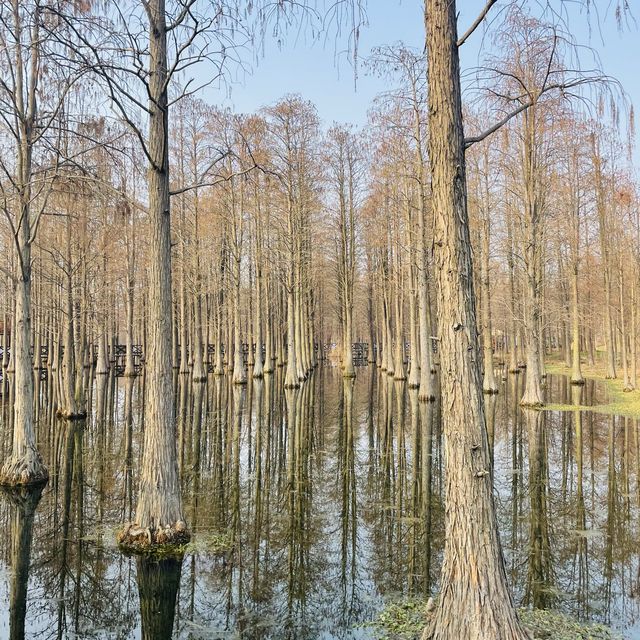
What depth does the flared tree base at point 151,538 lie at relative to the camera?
6348 mm

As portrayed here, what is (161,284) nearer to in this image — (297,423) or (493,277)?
(297,423)

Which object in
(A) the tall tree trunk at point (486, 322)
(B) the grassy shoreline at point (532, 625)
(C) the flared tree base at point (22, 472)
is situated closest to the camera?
(B) the grassy shoreline at point (532, 625)

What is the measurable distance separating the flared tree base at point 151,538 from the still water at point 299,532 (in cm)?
16

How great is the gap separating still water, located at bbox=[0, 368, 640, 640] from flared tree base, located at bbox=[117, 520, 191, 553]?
16 centimetres

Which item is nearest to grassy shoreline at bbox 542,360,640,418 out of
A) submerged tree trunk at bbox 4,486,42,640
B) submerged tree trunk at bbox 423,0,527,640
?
submerged tree trunk at bbox 423,0,527,640

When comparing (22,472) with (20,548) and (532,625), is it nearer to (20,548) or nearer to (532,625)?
(20,548)

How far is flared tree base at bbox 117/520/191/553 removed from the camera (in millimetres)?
6348

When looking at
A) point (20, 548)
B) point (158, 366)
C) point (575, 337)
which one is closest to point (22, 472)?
point (20, 548)

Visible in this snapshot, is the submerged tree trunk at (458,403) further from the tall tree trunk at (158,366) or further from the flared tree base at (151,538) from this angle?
the tall tree trunk at (158,366)

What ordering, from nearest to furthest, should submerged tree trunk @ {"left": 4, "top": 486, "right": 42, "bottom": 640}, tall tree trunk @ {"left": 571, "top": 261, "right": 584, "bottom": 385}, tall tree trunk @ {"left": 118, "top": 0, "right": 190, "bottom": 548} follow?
submerged tree trunk @ {"left": 4, "top": 486, "right": 42, "bottom": 640} < tall tree trunk @ {"left": 118, "top": 0, "right": 190, "bottom": 548} < tall tree trunk @ {"left": 571, "top": 261, "right": 584, "bottom": 385}

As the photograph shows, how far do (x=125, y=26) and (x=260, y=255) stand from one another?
74.1 feet

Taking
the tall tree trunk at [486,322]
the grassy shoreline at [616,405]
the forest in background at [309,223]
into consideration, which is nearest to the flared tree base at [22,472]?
the forest in background at [309,223]

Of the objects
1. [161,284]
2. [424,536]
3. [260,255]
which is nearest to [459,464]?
[424,536]

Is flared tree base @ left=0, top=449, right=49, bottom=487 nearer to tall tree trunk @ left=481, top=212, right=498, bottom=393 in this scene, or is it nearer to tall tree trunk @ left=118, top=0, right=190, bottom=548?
tall tree trunk @ left=118, top=0, right=190, bottom=548
